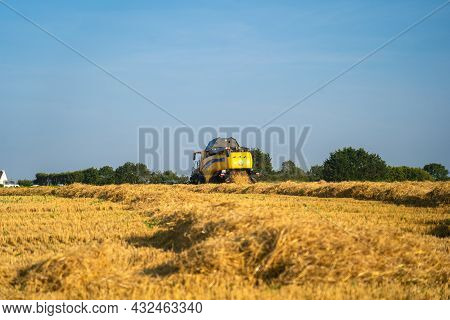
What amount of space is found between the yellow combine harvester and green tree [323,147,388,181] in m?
33.6

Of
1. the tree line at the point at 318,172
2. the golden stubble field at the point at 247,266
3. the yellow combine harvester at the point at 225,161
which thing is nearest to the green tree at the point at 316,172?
the tree line at the point at 318,172

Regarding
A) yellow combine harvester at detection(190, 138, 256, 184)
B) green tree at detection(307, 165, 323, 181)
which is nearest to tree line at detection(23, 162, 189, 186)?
green tree at detection(307, 165, 323, 181)

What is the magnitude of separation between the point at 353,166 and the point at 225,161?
126 ft

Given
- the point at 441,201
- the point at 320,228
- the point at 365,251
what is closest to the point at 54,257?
the point at 320,228

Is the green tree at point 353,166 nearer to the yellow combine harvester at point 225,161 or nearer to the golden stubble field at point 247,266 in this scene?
the yellow combine harvester at point 225,161

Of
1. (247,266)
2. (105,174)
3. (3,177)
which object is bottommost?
(247,266)

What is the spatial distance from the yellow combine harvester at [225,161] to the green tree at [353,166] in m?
33.6

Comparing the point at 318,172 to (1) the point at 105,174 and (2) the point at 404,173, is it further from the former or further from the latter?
(1) the point at 105,174

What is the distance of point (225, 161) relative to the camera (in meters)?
35.4

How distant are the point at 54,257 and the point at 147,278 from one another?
48.0 inches

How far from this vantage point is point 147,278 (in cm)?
668

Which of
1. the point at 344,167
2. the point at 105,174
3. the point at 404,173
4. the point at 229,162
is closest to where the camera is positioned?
the point at 229,162

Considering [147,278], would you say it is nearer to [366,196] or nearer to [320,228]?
[320,228]

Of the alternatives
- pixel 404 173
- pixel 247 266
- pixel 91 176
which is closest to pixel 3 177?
pixel 91 176
